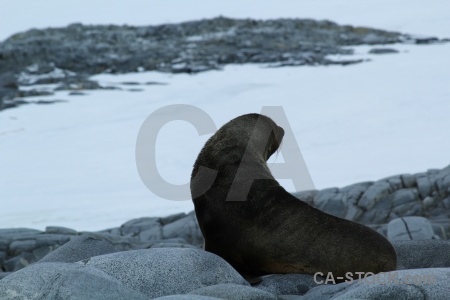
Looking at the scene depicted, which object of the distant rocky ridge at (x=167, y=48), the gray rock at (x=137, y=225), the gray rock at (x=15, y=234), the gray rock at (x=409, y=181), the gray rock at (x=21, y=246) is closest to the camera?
the gray rock at (x=21, y=246)

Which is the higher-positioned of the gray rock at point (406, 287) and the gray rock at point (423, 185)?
the gray rock at point (406, 287)

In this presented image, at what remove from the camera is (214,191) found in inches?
192

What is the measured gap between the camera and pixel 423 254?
15.8 ft

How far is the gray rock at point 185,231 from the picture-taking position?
920 centimetres

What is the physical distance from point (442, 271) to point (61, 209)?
355 inches

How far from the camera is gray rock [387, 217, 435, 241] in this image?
7582 mm

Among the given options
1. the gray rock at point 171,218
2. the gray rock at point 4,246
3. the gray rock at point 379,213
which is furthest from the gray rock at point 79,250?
the gray rock at point 379,213

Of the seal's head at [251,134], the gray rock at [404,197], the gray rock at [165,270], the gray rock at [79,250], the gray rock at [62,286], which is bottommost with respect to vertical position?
the gray rock at [404,197]

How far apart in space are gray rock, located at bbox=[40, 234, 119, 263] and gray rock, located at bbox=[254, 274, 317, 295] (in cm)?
129

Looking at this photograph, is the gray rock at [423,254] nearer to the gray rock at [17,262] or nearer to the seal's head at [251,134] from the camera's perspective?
the seal's head at [251,134]

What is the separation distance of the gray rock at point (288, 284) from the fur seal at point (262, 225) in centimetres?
7

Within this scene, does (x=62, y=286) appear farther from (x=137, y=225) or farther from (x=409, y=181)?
(x=409, y=181)

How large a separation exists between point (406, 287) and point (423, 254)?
5.45 feet

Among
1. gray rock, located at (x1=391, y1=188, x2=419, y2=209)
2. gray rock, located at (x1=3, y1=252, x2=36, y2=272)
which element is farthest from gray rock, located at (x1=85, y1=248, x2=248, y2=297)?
gray rock, located at (x1=391, y1=188, x2=419, y2=209)
